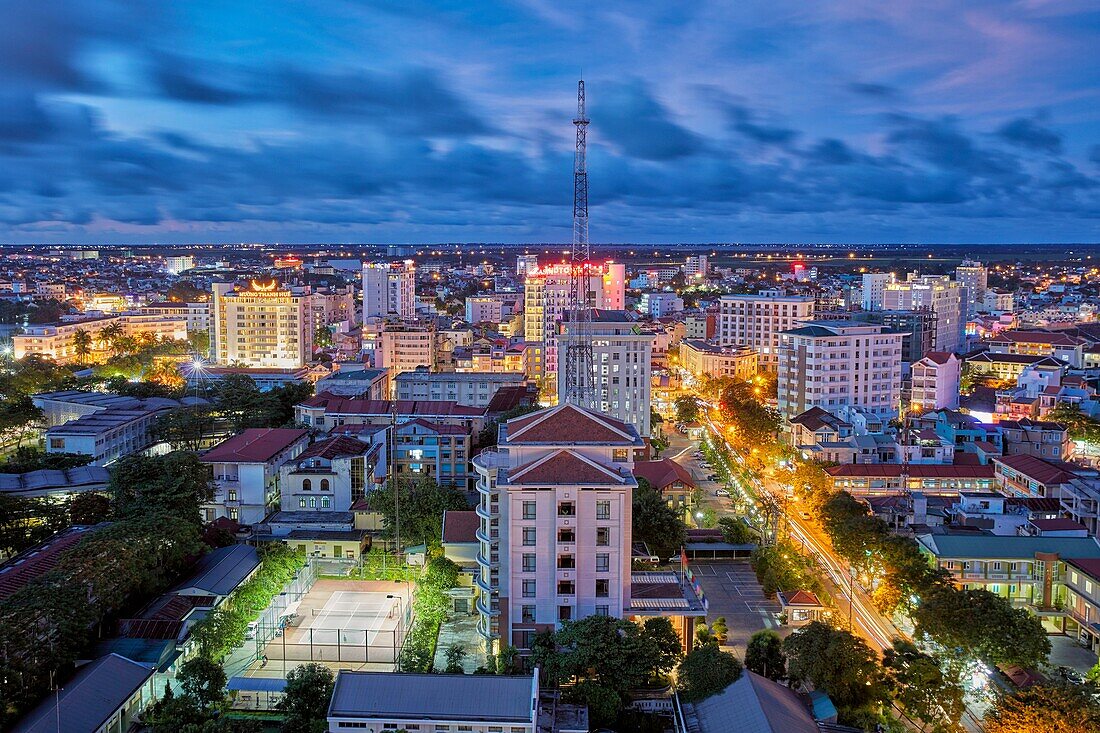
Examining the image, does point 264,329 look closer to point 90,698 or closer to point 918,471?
point 918,471

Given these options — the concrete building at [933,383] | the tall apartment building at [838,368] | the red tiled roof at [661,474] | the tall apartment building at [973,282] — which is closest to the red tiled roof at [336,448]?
the red tiled roof at [661,474]

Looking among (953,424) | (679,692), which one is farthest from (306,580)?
(953,424)

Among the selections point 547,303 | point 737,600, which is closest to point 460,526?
point 737,600

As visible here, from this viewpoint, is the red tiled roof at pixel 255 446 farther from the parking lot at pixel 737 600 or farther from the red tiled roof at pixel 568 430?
the parking lot at pixel 737 600

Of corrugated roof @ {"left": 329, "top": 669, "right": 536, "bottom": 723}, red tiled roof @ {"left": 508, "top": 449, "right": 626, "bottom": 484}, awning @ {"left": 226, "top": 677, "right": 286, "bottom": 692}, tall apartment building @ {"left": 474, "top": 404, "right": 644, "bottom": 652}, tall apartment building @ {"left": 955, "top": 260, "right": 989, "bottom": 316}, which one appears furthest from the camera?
tall apartment building @ {"left": 955, "top": 260, "right": 989, "bottom": 316}

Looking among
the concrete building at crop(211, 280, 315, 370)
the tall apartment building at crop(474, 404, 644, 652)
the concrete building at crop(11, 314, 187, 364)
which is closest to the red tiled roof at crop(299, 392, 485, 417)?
the tall apartment building at crop(474, 404, 644, 652)

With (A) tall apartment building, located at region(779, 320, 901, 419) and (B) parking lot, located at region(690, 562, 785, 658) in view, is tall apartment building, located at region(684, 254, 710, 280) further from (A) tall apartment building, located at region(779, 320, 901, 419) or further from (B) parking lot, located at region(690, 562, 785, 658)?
(B) parking lot, located at region(690, 562, 785, 658)

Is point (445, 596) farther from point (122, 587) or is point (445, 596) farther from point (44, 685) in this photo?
point (44, 685)
